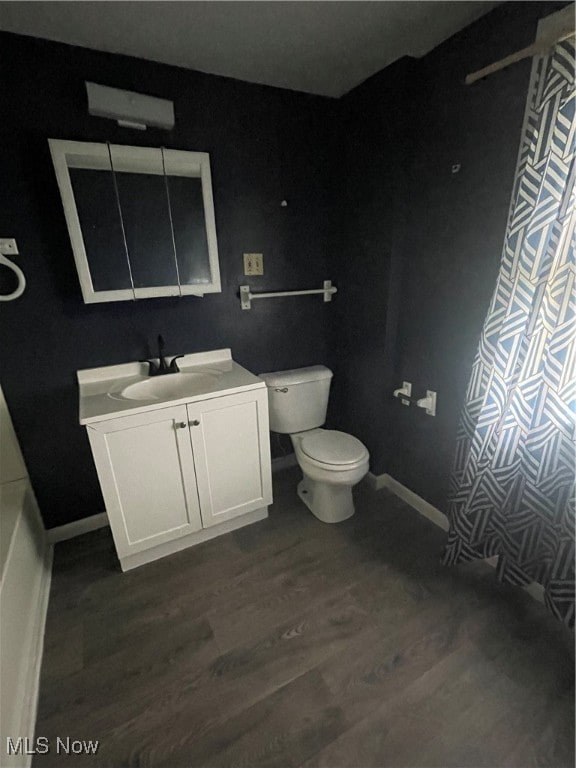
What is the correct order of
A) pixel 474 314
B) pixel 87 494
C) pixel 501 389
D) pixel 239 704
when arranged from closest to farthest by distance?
1. pixel 239 704
2. pixel 501 389
3. pixel 474 314
4. pixel 87 494

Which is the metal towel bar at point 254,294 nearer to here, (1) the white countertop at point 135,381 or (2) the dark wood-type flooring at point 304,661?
(1) the white countertop at point 135,381

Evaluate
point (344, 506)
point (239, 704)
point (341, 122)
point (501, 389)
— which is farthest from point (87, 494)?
point (341, 122)

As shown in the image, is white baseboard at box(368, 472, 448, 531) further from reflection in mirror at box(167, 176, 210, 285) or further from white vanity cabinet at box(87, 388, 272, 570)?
reflection in mirror at box(167, 176, 210, 285)

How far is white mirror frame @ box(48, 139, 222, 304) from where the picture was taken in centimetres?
148

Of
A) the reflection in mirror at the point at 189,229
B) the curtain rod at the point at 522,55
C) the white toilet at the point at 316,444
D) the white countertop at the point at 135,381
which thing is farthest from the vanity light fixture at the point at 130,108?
the white toilet at the point at 316,444

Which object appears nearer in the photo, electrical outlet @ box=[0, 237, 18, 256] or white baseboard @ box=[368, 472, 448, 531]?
electrical outlet @ box=[0, 237, 18, 256]

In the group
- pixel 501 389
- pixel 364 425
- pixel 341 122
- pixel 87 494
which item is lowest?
pixel 87 494

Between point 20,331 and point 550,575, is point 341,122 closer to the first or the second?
point 20,331

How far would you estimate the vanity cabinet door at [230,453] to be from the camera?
1.65m

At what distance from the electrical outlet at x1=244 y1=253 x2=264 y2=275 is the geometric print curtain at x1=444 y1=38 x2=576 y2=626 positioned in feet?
4.09

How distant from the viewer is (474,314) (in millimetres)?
1538

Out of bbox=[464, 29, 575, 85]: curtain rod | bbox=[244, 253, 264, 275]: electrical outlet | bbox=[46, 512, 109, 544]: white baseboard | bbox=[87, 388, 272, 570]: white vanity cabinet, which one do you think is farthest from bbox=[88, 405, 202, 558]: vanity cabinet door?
bbox=[464, 29, 575, 85]: curtain rod

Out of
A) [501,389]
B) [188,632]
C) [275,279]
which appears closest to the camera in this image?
[501,389]

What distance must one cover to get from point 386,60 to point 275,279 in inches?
44.6
